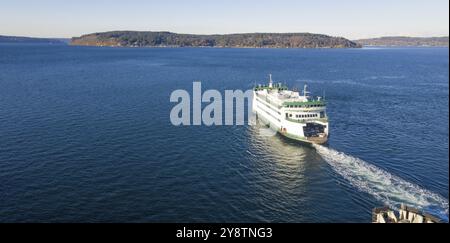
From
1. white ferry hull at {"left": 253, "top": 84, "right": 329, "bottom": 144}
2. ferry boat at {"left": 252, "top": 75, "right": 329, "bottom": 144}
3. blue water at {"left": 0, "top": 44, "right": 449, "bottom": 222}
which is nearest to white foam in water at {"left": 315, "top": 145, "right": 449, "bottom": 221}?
blue water at {"left": 0, "top": 44, "right": 449, "bottom": 222}

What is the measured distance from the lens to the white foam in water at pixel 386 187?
57.3 meters

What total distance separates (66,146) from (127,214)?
3401cm

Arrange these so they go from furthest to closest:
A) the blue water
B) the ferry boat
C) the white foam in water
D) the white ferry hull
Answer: the ferry boat
the white ferry hull
the white foam in water
the blue water

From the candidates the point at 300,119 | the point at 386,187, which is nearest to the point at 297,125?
the point at 300,119

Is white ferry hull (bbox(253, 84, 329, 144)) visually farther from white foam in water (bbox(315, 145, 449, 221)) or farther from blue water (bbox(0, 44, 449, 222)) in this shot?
white foam in water (bbox(315, 145, 449, 221))

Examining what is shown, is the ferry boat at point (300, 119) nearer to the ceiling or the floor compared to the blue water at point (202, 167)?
nearer to the ceiling

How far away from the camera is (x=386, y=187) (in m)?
63.1

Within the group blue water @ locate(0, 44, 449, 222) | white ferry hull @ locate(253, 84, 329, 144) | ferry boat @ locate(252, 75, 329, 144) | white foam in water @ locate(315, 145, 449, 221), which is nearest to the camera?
blue water @ locate(0, 44, 449, 222)

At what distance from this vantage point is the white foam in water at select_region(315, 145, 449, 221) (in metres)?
57.3

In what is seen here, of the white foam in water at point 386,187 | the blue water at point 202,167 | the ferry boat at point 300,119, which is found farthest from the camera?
the ferry boat at point 300,119

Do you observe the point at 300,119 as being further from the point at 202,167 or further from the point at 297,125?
the point at 202,167

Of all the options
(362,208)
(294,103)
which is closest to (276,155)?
(294,103)

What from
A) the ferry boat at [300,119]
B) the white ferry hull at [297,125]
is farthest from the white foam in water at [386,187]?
the ferry boat at [300,119]

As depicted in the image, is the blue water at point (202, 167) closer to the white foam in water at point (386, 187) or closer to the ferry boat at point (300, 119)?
the white foam in water at point (386, 187)
